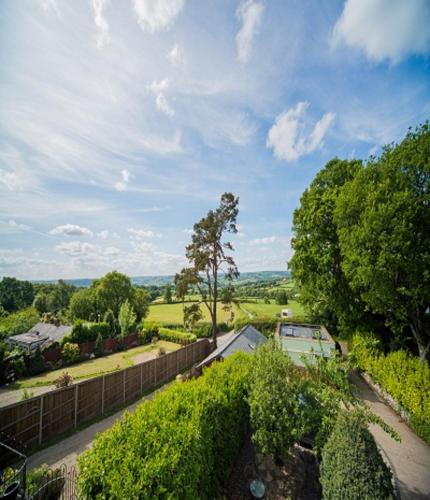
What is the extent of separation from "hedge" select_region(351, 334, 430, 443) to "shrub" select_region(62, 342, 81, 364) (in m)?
21.5

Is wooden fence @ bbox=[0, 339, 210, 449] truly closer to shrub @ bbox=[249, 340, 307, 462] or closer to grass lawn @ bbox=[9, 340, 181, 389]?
grass lawn @ bbox=[9, 340, 181, 389]

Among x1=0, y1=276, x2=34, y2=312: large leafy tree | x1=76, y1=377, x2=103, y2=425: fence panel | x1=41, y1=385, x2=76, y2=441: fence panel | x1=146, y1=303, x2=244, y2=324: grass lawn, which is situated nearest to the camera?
x1=41, y1=385, x2=76, y2=441: fence panel

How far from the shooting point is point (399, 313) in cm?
1075

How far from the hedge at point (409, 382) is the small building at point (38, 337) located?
23782mm

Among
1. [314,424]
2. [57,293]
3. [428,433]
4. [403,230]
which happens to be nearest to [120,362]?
[314,424]

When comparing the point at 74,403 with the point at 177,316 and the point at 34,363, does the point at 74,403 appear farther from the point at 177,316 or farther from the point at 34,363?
the point at 177,316

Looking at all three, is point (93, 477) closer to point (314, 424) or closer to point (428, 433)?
point (314, 424)

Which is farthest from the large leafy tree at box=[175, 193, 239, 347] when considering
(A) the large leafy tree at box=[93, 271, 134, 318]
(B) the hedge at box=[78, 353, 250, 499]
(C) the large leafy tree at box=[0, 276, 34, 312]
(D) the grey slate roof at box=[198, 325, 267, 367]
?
(C) the large leafy tree at box=[0, 276, 34, 312]

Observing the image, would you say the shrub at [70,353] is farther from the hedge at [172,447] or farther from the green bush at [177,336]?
the hedge at [172,447]

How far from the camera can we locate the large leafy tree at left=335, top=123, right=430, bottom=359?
9.20m

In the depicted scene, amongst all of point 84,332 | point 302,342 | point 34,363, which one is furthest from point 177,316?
point 302,342

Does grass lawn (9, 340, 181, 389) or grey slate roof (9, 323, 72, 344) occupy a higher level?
grey slate roof (9, 323, 72, 344)

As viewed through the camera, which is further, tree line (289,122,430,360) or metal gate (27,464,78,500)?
tree line (289,122,430,360)

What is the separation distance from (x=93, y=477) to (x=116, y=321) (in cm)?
2851
